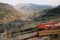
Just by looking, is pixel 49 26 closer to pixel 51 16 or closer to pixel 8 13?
pixel 51 16

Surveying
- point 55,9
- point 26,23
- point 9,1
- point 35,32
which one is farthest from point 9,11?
point 55,9

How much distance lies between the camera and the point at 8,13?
1707 mm

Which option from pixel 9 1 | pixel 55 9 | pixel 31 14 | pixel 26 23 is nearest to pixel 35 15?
pixel 31 14

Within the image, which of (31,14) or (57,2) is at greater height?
(57,2)

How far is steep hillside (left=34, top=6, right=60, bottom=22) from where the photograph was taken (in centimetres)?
171

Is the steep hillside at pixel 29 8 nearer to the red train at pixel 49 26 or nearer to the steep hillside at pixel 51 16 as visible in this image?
the steep hillside at pixel 51 16

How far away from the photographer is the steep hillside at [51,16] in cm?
171

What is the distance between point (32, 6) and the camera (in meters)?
1.71

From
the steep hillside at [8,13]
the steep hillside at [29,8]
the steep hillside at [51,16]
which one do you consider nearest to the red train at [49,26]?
the steep hillside at [51,16]

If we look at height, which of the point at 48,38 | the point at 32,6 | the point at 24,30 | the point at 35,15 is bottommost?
the point at 48,38

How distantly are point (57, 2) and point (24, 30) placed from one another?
573 millimetres

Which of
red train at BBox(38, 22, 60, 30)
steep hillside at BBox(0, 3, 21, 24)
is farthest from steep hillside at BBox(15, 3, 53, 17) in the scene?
red train at BBox(38, 22, 60, 30)

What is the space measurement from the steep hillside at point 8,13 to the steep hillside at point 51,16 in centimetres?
26

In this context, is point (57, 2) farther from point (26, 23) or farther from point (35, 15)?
point (26, 23)
